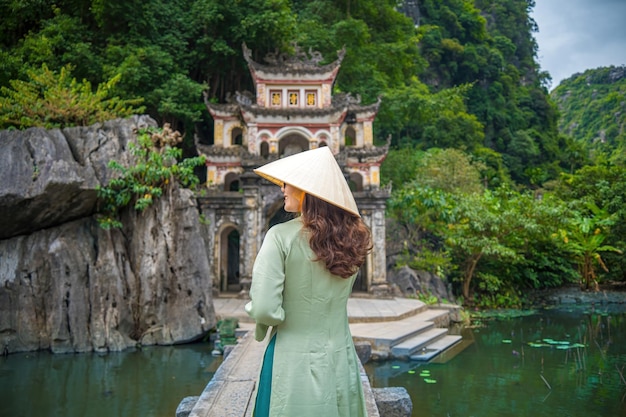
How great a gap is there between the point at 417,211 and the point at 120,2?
35.8 ft

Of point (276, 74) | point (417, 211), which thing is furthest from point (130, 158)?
point (417, 211)

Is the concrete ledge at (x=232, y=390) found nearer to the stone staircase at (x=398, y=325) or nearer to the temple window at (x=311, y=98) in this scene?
the stone staircase at (x=398, y=325)

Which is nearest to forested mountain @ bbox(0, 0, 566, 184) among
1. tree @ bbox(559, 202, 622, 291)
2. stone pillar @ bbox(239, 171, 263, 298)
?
stone pillar @ bbox(239, 171, 263, 298)

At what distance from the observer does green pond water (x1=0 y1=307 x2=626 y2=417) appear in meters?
5.24

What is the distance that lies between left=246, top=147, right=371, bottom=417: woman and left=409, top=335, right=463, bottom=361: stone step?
19.7 feet

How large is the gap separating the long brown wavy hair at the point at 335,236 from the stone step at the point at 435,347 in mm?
6193

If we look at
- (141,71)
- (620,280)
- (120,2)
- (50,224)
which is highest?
(120,2)

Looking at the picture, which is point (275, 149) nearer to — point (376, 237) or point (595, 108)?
point (376, 237)

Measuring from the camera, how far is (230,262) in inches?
691

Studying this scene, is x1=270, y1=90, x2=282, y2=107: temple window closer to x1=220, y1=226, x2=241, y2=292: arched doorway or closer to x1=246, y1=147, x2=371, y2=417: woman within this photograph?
x1=220, y1=226, x2=241, y2=292: arched doorway

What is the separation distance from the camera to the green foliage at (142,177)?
8062mm

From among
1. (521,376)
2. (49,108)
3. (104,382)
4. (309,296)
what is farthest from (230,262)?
(309,296)

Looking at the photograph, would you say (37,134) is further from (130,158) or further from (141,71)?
(141,71)

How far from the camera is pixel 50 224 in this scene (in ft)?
26.6
